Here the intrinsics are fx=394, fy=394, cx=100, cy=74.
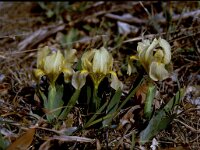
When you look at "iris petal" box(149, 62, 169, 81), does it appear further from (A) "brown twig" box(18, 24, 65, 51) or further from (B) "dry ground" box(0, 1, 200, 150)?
(A) "brown twig" box(18, 24, 65, 51)

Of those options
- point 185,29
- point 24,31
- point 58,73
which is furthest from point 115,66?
point 24,31

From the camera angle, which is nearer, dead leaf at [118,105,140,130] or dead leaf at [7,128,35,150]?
dead leaf at [7,128,35,150]

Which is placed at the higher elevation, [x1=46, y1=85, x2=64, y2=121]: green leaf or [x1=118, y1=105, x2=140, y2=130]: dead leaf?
[x1=46, y1=85, x2=64, y2=121]: green leaf

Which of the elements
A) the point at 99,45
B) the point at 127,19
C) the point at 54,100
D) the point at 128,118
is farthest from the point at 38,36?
the point at 128,118

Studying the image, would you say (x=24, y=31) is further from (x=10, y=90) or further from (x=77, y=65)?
(x=77, y=65)

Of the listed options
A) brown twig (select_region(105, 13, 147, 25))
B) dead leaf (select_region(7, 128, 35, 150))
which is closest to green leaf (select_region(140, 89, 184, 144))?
dead leaf (select_region(7, 128, 35, 150))

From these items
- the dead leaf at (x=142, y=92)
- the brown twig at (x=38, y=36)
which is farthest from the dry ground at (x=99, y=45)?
the dead leaf at (x=142, y=92)

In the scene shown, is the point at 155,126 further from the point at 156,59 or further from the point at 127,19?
the point at 127,19
